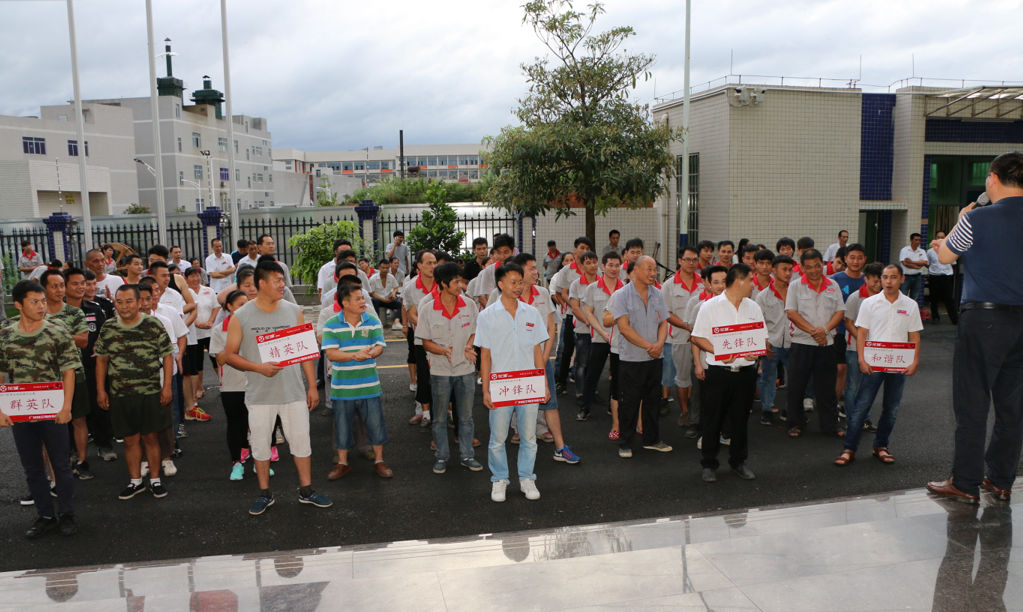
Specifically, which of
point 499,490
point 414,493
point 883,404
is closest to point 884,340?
point 883,404

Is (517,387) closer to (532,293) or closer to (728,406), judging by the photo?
(532,293)

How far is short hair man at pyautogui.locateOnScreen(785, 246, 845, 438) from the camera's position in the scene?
23.3 feet

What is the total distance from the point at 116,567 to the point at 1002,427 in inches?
245

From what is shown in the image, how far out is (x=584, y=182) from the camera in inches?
596

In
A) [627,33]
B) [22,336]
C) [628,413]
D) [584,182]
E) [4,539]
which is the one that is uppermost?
[627,33]

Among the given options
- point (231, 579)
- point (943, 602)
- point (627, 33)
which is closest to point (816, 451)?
point (943, 602)

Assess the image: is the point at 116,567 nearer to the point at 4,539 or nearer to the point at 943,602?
the point at 4,539

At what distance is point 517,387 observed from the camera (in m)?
5.50

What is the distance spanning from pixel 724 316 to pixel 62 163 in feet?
181

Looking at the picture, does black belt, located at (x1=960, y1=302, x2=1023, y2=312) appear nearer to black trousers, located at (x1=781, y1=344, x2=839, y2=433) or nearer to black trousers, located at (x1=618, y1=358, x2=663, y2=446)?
black trousers, located at (x1=781, y1=344, x2=839, y2=433)

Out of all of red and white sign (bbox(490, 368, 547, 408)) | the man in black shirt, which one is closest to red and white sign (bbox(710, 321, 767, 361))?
red and white sign (bbox(490, 368, 547, 408))

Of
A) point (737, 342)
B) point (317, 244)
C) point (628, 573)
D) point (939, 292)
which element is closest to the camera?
point (628, 573)

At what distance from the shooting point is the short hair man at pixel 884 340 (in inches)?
239

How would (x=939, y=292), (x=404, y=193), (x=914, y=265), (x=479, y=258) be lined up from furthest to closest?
(x=404, y=193) → (x=939, y=292) → (x=914, y=265) → (x=479, y=258)
